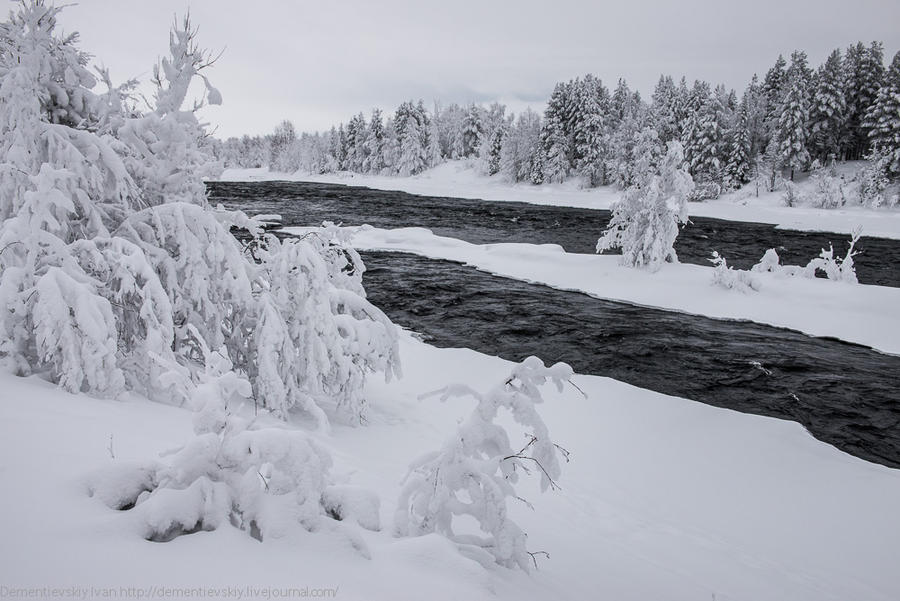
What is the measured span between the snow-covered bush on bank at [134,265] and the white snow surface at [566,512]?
21.2 inches

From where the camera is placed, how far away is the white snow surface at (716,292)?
12.4 meters

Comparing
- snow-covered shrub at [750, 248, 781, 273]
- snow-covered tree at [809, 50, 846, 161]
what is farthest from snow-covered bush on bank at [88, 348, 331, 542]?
snow-covered tree at [809, 50, 846, 161]

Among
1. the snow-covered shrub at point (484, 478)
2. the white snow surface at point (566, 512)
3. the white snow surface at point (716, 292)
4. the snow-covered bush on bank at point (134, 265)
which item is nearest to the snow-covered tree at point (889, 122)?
the white snow surface at point (716, 292)

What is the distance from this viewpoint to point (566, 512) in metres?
5.14

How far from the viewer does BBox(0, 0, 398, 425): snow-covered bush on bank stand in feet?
14.1

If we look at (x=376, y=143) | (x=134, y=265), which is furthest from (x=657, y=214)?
(x=376, y=143)

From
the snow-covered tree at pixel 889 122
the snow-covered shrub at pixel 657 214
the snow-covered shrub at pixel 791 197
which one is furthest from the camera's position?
the snow-covered shrub at pixel 791 197

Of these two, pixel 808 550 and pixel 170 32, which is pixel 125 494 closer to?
pixel 170 32

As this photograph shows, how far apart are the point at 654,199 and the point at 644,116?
49.5 m

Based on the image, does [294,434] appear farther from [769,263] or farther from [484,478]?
[769,263]

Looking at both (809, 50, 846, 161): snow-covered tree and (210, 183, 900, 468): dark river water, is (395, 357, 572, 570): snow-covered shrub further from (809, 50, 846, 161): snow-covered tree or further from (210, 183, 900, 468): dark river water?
(809, 50, 846, 161): snow-covered tree

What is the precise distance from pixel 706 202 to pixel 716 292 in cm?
3525

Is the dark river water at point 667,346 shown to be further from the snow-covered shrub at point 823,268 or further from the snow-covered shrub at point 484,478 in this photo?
the snow-covered shrub at point 484,478

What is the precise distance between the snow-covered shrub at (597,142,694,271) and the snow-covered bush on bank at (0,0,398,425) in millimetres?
13298
